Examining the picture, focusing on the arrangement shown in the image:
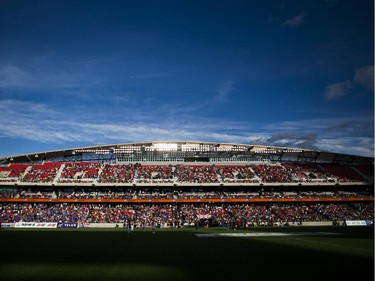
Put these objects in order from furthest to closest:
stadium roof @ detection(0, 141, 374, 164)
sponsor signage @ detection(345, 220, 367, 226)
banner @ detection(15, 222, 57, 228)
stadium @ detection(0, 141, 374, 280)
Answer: stadium roof @ detection(0, 141, 374, 164) < stadium @ detection(0, 141, 374, 280) < sponsor signage @ detection(345, 220, 367, 226) < banner @ detection(15, 222, 57, 228)

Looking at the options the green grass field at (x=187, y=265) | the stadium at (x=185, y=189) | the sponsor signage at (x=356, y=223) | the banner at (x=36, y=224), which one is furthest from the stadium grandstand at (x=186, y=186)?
the green grass field at (x=187, y=265)

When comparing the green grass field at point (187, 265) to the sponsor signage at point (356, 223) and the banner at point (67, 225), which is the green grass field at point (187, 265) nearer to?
the banner at point (67, 225)

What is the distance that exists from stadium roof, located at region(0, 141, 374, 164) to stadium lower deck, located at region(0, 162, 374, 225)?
3.56 meters

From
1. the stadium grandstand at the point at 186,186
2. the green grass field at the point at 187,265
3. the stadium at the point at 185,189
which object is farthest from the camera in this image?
the stadium grandstand at the point at 186,186

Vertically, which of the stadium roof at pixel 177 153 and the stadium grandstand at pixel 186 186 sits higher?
the stadium roof at pixel 177 153

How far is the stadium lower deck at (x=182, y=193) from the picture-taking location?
56.3 m

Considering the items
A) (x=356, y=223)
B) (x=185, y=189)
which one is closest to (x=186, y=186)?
(x=185, y=189)

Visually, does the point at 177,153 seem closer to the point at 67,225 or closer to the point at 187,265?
the point at 67,225

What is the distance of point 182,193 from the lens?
65.3 metres

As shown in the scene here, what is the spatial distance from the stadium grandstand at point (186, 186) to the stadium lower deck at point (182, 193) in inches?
7.9

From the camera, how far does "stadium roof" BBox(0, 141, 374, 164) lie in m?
75.3

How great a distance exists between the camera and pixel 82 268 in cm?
1276

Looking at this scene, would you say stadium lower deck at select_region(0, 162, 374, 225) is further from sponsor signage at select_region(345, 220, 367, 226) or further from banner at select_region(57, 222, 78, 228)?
banner at select_region(57, 222, 78, 228)

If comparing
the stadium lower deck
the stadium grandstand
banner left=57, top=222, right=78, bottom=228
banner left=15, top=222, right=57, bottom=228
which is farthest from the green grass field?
the stadium lower deck
